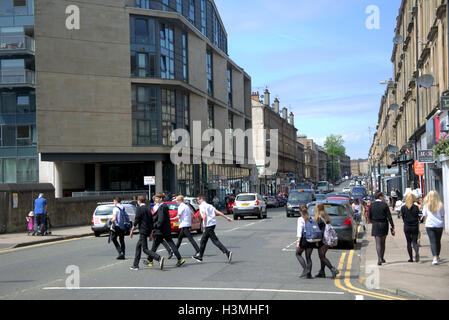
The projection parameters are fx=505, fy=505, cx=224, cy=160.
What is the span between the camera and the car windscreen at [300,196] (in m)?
36.7

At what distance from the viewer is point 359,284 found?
32.8 ft

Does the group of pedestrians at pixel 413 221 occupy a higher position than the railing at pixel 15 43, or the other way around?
the railing at pixel 15 43

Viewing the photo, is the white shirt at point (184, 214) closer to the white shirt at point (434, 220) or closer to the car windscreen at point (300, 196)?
the white shirt at point (434, 220)

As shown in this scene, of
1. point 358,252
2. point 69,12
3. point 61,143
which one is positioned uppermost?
Answer: point 69,12

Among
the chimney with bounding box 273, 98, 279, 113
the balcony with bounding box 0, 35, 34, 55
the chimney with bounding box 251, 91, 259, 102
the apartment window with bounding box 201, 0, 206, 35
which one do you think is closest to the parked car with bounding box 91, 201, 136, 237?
the balcony with bounding box 0, 35, 34, 55

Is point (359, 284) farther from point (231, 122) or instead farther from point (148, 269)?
point (231, 122)

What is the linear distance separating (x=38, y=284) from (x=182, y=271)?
317cm

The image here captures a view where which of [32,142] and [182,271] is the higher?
[32,142]

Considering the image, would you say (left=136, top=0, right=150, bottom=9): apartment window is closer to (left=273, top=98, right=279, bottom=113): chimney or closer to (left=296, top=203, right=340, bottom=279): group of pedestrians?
(left=296, top=203, right=340, bottom=279): group of pedestrians

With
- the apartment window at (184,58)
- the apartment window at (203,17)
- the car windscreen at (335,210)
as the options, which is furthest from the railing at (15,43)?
the car windscreen at (335,210)

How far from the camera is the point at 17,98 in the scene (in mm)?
44000

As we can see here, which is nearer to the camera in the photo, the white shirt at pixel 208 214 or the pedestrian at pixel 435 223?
the pedestrian at pixel 435 223
